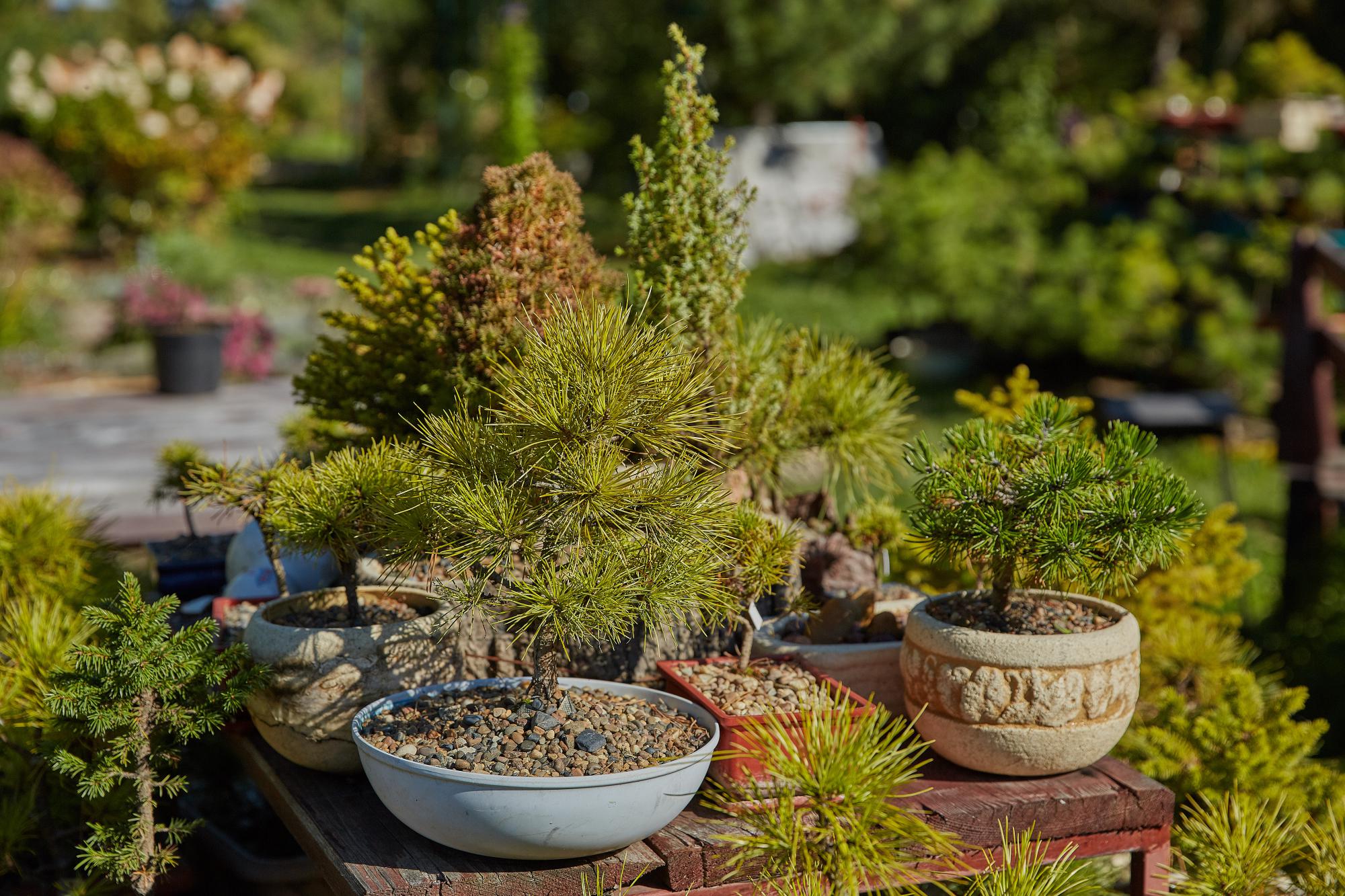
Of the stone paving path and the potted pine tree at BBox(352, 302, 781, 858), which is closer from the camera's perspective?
the potted pine tree at BBox(352, 302, 781, 858)

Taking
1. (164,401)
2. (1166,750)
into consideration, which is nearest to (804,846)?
(1166,750)

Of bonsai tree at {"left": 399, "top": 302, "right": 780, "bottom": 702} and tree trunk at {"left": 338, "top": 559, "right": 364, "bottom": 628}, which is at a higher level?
bonsai tree at {"left": 399, "top": 302, "right": 780, "bottom": 702}

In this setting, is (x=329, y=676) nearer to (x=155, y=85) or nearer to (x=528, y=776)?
(x=528, y=776)

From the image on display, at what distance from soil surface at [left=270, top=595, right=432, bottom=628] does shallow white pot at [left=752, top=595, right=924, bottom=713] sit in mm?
794

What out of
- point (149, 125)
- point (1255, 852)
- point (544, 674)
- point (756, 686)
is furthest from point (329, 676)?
point (149, 125)

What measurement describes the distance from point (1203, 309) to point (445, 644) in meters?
10.0

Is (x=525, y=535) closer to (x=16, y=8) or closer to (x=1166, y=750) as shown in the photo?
(x=1166, y=750)

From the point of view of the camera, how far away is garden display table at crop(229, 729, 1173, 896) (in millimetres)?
2299

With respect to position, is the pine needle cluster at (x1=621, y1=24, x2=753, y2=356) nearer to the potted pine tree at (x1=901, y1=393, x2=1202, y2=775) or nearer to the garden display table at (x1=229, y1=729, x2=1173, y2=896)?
the potted pine tree at (x1=901, y1=393, x2=1202, y2=775)

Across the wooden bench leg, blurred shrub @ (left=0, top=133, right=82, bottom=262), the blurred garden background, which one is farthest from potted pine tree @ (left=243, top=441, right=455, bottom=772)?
blurred shrub @ (left=0, top=133, right=82, bottom=262)

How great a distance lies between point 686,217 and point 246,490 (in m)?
1.21

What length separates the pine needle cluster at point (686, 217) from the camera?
3.15 m

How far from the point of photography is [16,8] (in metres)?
19.0

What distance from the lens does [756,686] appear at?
109 inches
